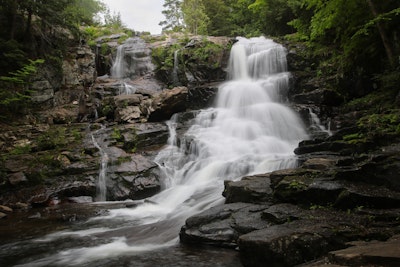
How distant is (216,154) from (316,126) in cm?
456

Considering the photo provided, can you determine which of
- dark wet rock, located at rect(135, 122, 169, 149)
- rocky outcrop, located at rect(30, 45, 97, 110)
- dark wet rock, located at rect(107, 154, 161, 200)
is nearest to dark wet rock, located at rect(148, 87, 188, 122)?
dark wet rock, located at rect(135, 122, 169, 149)

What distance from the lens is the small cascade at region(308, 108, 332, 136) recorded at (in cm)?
1274

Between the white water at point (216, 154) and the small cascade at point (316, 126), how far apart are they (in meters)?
0.49

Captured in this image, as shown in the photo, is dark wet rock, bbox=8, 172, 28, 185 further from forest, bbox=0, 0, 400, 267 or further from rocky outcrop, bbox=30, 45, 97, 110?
rocky outcrop, bbox=30, 45, 97, 110

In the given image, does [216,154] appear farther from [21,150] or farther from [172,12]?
[172,12]

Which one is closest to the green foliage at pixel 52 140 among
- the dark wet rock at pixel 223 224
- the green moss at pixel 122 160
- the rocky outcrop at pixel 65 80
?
the rocky outcrop at pixel 65 80

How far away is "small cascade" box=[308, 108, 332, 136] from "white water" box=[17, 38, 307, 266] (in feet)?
1.60

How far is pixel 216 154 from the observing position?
12312mm

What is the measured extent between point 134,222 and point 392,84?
30.4 ft

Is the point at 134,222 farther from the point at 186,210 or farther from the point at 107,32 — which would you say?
the point at 107,32

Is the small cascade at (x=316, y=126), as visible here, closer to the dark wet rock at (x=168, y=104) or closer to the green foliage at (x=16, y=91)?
the dark wet rock at (x=168, y=104)

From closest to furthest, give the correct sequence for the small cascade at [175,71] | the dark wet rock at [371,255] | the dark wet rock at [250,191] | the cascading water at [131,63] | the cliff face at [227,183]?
the dark wet rock at [371,255] → the cliff face at [227,183] → the dark wet rock at [250,191] → the small cascade at [175,71] → the cascading water at [131,63]

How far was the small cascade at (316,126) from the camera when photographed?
12736 millimetres

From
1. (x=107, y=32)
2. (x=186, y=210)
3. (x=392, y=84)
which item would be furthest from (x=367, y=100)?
(x=107, y=32)
